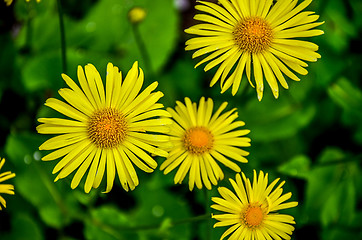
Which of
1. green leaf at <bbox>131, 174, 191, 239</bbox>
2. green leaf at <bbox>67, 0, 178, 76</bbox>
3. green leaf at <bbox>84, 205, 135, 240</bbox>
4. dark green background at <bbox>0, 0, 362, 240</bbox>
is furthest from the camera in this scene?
green leaf at <bbox>67, 0, 178, 76</bbox>

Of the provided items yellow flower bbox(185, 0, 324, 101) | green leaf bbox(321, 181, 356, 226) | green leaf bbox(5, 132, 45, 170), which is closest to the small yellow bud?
yellow flower bbox(185, 0, 324, 101)

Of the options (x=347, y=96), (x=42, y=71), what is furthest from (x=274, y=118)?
(x=42, y=71)

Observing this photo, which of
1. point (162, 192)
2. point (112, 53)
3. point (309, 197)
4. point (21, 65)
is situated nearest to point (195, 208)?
point (162, 192)

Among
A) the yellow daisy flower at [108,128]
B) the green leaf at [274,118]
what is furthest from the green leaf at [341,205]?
the yellow daisy flower at [108,128]

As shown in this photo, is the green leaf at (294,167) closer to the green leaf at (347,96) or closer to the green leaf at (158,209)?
the green leaf at (347,96)

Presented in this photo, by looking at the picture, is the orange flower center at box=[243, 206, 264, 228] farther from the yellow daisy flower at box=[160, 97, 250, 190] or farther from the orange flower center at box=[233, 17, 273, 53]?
the orange flower center at box=[233, 17, 273, 53]

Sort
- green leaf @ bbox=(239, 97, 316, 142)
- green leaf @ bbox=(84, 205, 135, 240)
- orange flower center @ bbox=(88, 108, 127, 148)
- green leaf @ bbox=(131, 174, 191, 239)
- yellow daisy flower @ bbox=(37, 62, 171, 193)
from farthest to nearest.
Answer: green leaf @ bbox=(239, 97, 316, 142), green leaf @ bbox=(131, 174, 191, 239), green leaf @ bbox=(84, 205, 135, 240), orange flower center @ bbox=(88, 108, 127, 148), yellow daisy flower @ bbox=(37, 62, 171, 193)

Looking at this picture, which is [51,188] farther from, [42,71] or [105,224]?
[42,71]
